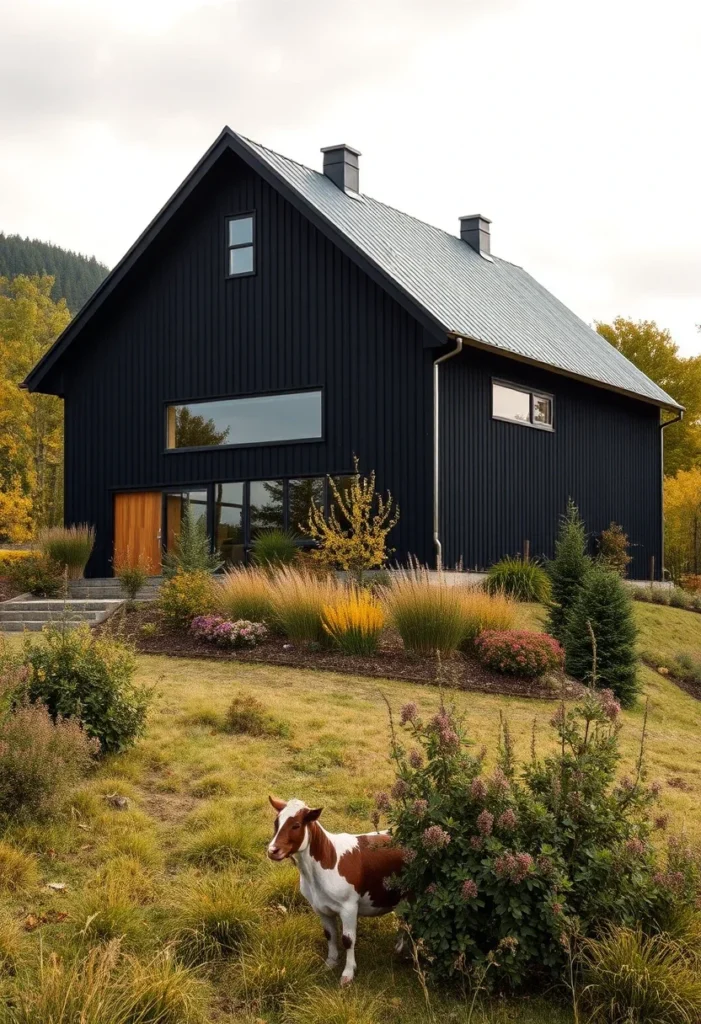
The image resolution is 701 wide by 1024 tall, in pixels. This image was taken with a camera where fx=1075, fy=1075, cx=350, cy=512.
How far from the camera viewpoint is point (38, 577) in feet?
55.7

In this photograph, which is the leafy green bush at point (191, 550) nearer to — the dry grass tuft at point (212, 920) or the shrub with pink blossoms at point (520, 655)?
the shrub with pink blossoms at point (520, 655)

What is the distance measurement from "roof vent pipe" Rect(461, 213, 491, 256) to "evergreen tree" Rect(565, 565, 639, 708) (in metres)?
13.5

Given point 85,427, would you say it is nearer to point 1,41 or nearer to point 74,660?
point 1,41

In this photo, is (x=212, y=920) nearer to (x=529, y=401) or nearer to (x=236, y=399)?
(x=236, y=399)

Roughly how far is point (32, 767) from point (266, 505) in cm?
1265

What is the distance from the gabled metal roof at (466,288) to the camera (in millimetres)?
17469

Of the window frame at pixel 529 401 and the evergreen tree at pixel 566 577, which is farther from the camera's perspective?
the window frame at pixel 529 401

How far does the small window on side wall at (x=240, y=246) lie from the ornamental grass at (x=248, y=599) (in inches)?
297

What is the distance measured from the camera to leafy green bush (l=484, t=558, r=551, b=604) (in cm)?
1600

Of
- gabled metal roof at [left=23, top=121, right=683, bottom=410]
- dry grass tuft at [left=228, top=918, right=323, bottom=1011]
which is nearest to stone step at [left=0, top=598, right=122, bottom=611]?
gabled metal roof at [left=23, top=121, right=683, bottom=410]

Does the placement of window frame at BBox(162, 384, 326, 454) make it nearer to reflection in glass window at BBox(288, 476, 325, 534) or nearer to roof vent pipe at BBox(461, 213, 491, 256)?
reflection in glass window at BBox(288, 476, 325, 534)

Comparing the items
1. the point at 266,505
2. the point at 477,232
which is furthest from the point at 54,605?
the point at 477,232

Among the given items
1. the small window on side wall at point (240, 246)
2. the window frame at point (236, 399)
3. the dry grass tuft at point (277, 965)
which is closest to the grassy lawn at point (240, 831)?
the dry grass tuft at point (277, 965)

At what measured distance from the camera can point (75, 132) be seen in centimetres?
1139
